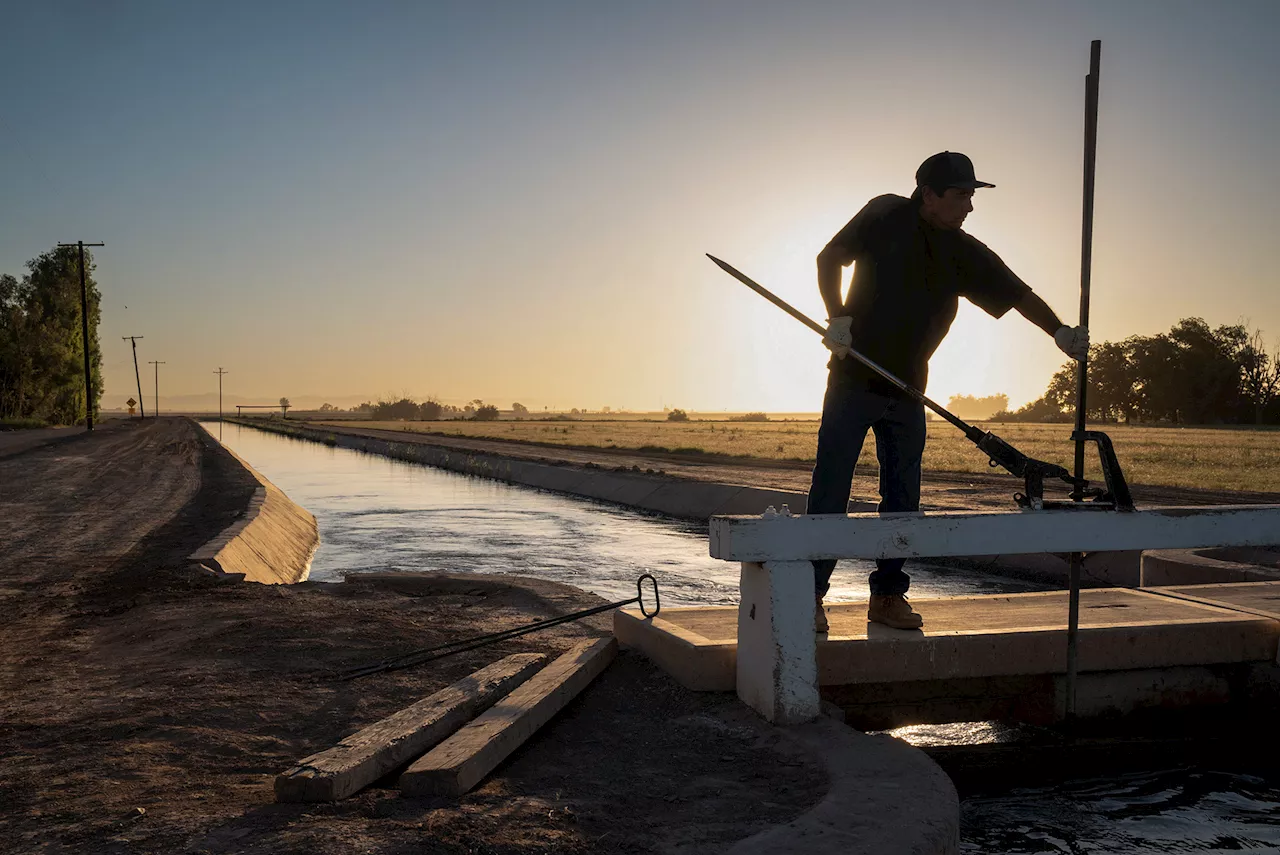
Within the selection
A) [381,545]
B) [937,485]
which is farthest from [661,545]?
[937,485]

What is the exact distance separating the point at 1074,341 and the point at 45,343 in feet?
238

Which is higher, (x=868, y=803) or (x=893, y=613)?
(x=893, y=613)

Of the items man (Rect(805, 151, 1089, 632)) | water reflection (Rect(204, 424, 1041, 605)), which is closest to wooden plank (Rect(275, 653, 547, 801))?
man (Rect(805, 151, 1089, 632))

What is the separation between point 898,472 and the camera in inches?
199

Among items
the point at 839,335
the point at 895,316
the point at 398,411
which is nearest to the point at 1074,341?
the point at 895,316

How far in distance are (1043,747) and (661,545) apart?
10.4 metres

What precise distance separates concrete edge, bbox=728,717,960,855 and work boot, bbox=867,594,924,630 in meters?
1.03

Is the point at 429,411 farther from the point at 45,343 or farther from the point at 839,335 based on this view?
the point at 839,335

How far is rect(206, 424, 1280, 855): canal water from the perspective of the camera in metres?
4.28

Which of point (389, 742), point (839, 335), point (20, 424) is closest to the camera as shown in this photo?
point (389, 742)

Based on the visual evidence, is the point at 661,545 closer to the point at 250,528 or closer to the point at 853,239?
the point at 250,528

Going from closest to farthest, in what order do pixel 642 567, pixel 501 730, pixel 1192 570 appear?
1. pixel 501 730
2. pixel 1192 570
3. pixel 642 567

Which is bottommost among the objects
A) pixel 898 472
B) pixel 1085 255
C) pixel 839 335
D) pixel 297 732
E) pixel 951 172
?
pixel 297 732

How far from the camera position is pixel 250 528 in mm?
12445
